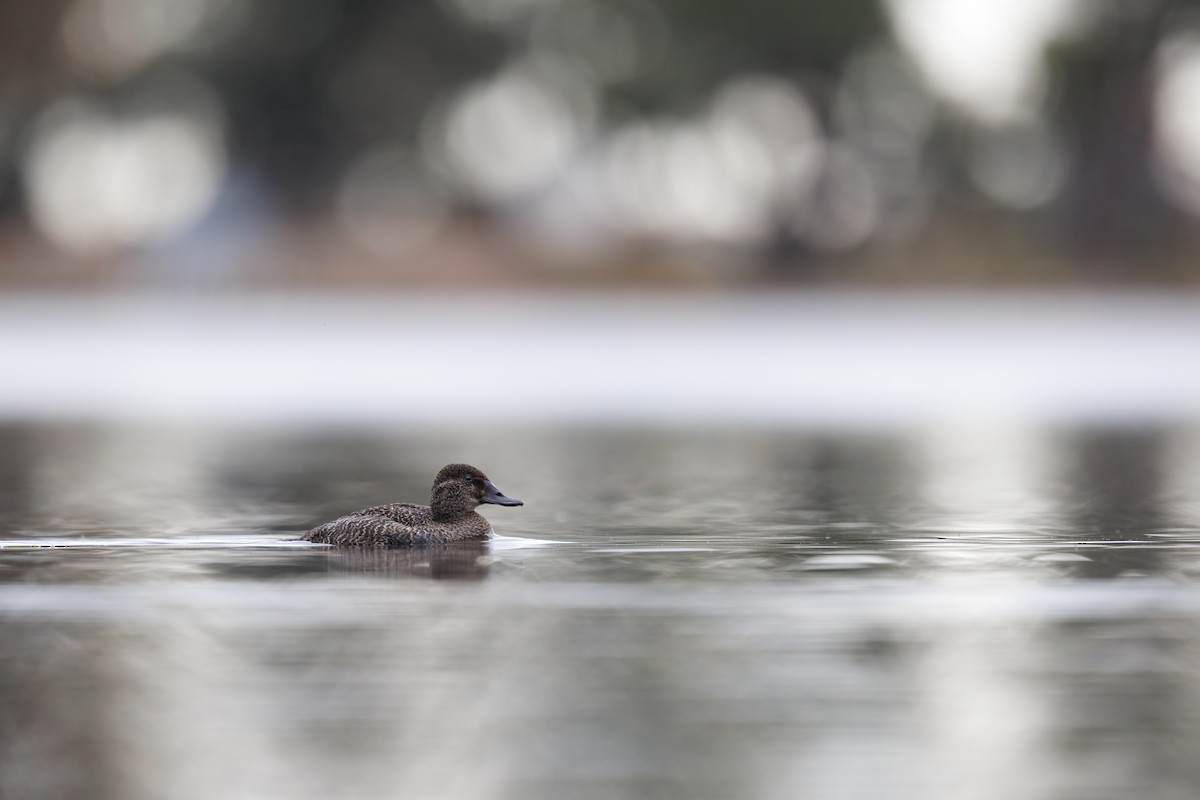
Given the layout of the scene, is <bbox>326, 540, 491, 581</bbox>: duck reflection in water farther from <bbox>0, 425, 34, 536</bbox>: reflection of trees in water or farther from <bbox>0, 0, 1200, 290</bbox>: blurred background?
<bbox>0, 0, 1200, 290</bbox>: blurred background

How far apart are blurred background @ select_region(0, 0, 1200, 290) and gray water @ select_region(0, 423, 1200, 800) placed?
49.2 metres

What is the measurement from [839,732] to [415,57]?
212 feet

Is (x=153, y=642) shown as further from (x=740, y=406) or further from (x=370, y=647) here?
(x=740, y=406)

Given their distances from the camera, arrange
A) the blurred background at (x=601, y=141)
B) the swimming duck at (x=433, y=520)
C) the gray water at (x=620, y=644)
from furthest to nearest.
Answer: the blurred background at (x=601, y=141) → the swimming duck at (x=433, y=520) → the gray water at (x=620, y=644)

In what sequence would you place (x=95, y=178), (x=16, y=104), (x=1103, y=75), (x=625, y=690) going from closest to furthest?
(x=625, y=690), (x=1103, y=75), (x=16, y=104), (x=95, y=178)

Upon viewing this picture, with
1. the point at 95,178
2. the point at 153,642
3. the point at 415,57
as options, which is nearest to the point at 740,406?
the point at 153,642

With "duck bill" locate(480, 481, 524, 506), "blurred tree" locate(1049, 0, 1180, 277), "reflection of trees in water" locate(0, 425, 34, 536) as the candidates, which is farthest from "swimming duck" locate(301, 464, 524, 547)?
"blurred tree" locate(1049, 0, 1180, 277)

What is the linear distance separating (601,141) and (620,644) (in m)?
62.8

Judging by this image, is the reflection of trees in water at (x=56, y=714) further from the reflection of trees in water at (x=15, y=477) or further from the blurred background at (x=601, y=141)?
the blurred background at (x=601, y=141)

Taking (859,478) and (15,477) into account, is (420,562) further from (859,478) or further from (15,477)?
(15,477)

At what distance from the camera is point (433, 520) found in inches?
566

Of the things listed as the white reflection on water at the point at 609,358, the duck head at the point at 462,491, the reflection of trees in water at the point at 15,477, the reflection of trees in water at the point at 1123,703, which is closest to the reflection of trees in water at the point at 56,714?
the reflection of trees in water at the point at 1123,703

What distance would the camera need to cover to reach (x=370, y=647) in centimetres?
1033

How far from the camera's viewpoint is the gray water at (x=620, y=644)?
814cm
